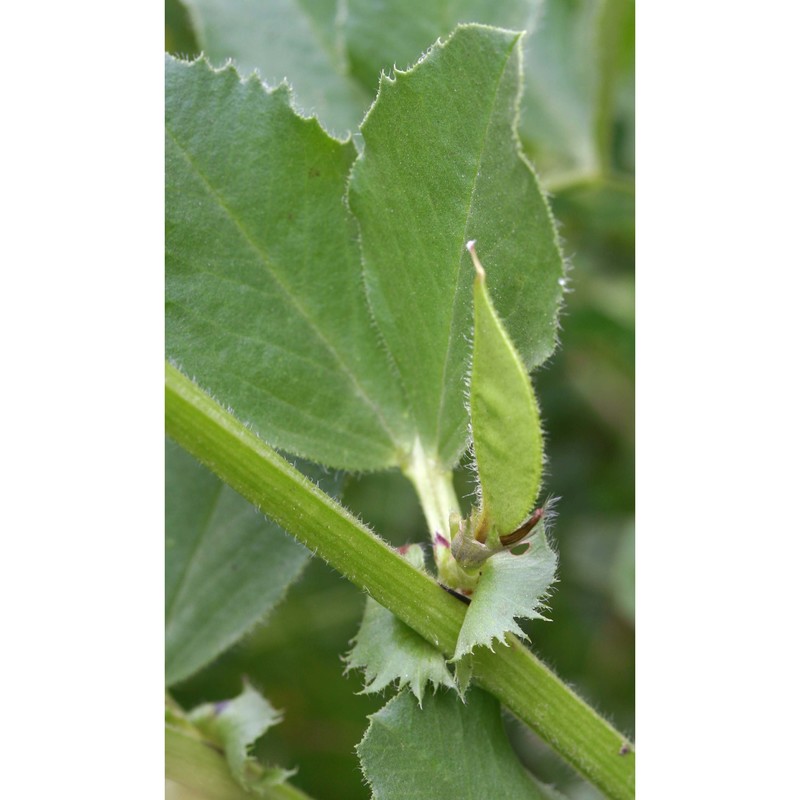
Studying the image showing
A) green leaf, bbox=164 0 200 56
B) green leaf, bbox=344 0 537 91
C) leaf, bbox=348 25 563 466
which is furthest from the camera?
green leaf, bbox=164 0 200 56

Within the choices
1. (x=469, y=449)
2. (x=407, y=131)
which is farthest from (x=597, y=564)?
(x=407, y=131)

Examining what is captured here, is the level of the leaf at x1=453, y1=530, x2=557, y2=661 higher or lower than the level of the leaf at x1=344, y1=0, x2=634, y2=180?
lower

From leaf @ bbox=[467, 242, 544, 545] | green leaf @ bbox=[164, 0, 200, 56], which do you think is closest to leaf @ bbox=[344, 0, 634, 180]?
green leaf @ bbox=[164, 0, 200, 56]

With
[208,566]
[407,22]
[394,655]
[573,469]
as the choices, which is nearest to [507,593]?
[394,655]

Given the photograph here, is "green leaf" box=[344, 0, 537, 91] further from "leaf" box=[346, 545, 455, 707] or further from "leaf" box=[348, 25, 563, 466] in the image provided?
"leaf" box=[346, 545, 455, 707]

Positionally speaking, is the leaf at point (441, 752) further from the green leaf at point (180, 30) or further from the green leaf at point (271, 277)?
the green leaf at point (180, 30)

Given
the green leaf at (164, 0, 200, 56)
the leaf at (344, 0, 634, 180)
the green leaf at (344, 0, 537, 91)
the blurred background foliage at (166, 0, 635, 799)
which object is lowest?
the blurred background foliage at (166, 0, 635, 799)

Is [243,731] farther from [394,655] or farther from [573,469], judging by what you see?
[573,469]
